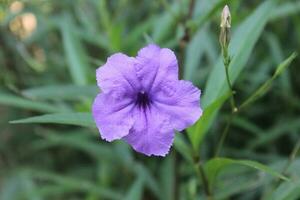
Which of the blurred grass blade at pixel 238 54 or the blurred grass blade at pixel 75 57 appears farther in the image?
the blurred grass blade at pixel 75 57

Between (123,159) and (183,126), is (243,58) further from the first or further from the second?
(123,159)

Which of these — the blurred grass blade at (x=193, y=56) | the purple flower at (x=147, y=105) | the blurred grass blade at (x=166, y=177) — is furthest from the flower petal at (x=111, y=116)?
the blurred grass blade at (x=166, y=177)

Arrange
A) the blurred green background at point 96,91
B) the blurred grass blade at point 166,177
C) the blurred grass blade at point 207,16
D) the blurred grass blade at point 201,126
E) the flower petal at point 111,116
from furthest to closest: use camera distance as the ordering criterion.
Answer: the blurred grass blade at point 166,177
the blurred green background at point 96,91
the blurred grass blade at point 207,16
the blurred grass blade at point 201,126
the flower petal at point 111,116

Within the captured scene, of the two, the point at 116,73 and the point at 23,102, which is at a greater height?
the point at 116,73

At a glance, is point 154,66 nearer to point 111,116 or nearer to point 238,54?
point 111,116

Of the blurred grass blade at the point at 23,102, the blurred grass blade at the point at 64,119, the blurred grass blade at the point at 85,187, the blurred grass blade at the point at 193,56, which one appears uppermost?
the blurred grass blade at the point at 193,56

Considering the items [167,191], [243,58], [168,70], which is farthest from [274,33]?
[168,70]

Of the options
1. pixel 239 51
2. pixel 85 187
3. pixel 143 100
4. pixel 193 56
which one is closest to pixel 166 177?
pixel 85 187

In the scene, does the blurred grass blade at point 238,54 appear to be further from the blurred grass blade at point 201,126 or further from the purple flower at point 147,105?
Answer: the purple flower at point 147,105
